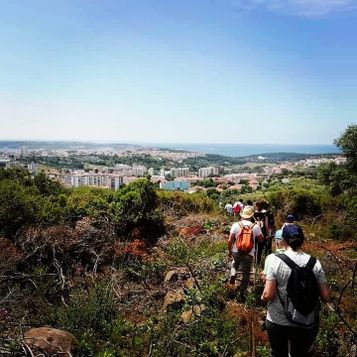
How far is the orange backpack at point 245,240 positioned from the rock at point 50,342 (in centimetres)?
278

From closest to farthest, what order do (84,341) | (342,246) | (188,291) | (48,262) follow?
(84,341)
(188,291)
(48,262)
(342,246)

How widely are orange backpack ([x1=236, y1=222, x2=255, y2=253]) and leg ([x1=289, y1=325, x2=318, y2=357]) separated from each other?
9.30ft

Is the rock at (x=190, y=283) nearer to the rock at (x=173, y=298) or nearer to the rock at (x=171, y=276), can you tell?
the rock at (x=173, y=298)

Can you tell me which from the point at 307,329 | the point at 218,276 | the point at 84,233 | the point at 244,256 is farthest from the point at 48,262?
the point at 307,329

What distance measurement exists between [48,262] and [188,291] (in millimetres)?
4146

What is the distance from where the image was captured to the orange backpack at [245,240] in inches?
254

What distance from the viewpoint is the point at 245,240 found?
646 cm

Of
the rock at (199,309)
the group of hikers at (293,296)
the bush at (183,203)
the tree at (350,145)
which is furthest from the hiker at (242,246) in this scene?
the tree at (350,145)

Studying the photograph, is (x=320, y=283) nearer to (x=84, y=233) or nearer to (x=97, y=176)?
(x=84, y=233)

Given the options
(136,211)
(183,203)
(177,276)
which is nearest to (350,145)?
(183,203)

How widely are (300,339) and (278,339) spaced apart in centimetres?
19

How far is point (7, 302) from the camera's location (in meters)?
6.04

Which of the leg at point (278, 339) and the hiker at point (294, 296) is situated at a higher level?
A: the hiker at point (294, 296)

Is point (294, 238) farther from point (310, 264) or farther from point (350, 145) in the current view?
point (350, 145)
